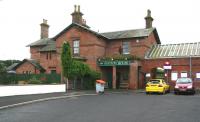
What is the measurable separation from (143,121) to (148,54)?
1056 inches

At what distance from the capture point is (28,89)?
25.9 meters

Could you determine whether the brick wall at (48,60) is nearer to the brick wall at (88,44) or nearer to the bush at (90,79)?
the brick wall at (88,44)

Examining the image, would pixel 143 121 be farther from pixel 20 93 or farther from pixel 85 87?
pixel 85 87

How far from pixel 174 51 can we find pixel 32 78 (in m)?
17.6

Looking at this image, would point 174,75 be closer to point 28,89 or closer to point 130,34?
point 130,34

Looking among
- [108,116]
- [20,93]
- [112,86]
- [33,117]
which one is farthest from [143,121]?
[112,86]

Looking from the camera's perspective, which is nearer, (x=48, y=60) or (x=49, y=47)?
(x=48, y=60)

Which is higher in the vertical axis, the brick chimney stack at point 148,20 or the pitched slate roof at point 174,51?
the brick chimney stack at point 148,20

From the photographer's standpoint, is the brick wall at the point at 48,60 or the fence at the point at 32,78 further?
the brick wall at the point at 48,60

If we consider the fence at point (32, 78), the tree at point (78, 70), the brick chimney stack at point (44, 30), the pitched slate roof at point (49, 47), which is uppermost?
the brick chimney stack at point (44, 30)

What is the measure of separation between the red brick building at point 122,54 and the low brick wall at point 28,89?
8.76m

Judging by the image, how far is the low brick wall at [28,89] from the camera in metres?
23.8

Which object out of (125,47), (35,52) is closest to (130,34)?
(125,47)

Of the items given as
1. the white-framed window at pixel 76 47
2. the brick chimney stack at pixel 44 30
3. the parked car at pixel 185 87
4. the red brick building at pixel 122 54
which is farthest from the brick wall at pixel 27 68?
the parked car at pixel 185 87
